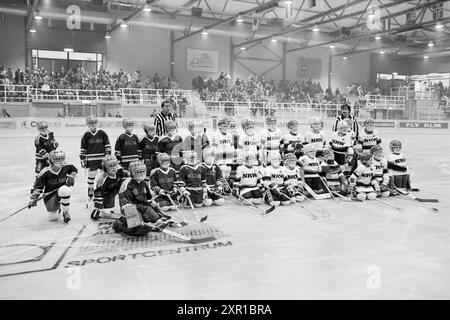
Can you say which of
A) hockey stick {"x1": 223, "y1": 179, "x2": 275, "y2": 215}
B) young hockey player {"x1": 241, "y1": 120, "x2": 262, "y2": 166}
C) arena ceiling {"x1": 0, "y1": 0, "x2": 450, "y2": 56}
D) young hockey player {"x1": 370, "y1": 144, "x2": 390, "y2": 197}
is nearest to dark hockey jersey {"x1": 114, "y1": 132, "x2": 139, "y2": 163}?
hockey stick {"x1": 223, "y1": 179, "x2": 275, "y2": 215}

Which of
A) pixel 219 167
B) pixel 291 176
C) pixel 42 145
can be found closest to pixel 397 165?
pixel 291 176

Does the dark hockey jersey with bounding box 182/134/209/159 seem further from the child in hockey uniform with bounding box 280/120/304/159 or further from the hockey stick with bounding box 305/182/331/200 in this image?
the hockey stick with bounding box 305/182/331/200

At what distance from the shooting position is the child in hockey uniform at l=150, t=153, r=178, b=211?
6.25 metres

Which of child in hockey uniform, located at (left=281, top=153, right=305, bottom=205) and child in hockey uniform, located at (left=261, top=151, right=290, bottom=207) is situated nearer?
child in hockey uniform, located at (left=261, top=151, right=290, bottom=207)

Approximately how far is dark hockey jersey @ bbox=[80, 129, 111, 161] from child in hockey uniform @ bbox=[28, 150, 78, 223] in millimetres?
1067

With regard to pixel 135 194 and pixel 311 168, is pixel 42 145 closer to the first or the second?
pixel 135 194

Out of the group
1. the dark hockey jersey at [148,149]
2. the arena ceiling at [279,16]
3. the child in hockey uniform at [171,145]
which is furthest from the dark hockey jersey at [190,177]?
the arena ceiling at [279,16]

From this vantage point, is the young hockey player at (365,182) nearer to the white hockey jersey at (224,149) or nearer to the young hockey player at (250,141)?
the young hockey player at (250,141)

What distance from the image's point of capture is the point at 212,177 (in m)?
6.93

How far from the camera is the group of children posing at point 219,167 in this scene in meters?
5.93

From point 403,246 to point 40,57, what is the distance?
917 inches

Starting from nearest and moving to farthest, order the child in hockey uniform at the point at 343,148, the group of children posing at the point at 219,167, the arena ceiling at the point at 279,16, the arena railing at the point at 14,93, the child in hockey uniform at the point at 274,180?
the group of children posing at the point at 219,167 → the child in hockey uniform at the point at 274,180 → the child in hockey uniform at the point at 343,148 → the arena railing at the point at 14,93 → the arena ceiling at the point at 279,16

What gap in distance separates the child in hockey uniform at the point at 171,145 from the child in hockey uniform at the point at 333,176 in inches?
96.8

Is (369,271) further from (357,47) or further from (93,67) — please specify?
(357,47)
